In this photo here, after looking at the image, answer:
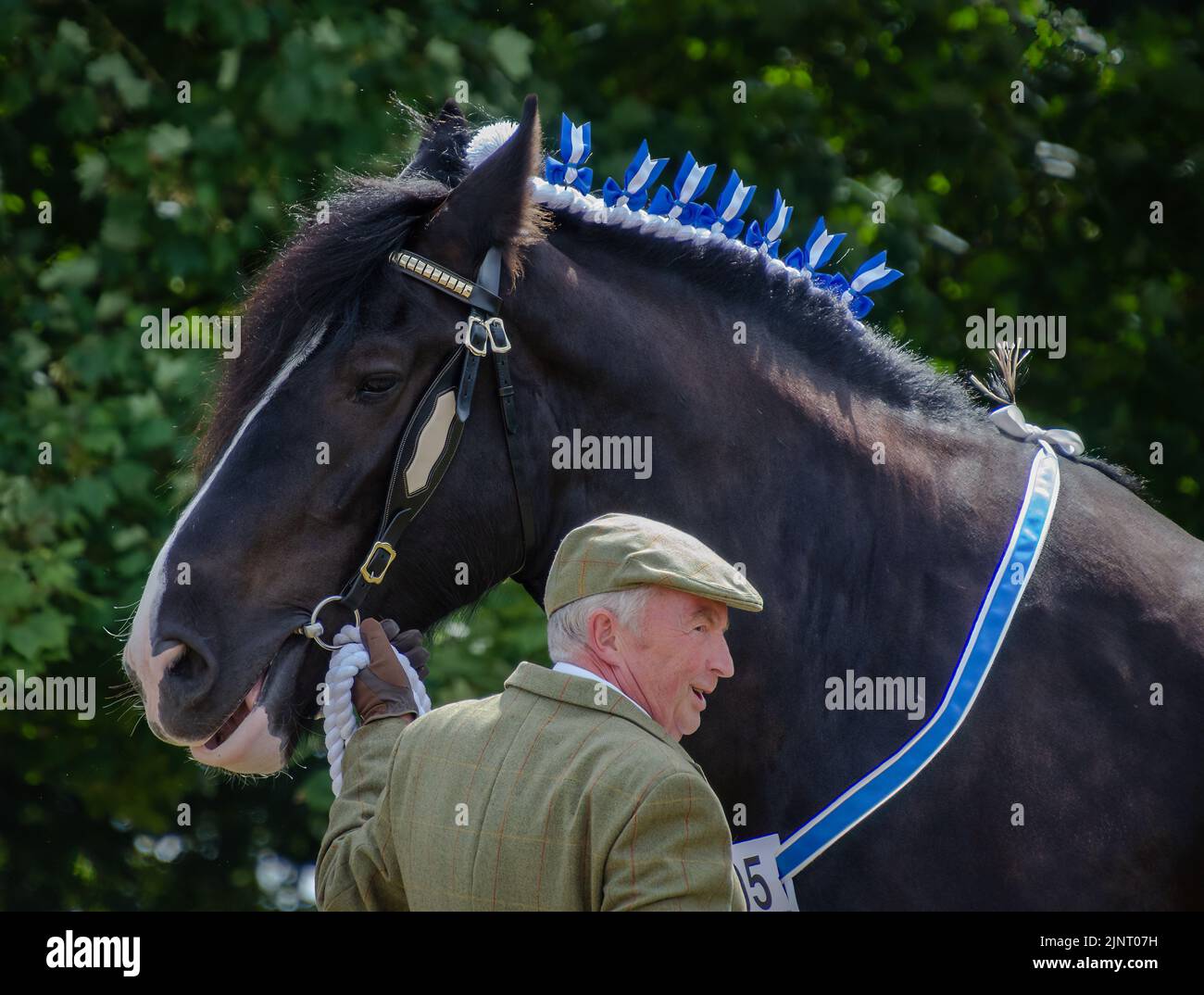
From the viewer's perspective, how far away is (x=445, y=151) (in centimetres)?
327

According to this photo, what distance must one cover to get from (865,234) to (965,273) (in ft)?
1.73

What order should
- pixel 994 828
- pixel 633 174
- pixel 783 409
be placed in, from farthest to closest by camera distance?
pixel 633 174, pixel 783 409, pixel 994 828

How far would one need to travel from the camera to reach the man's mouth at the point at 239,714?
280 cm

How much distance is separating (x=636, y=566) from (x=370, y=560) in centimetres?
82

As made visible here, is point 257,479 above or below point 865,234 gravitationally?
below

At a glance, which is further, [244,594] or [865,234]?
[865,234]

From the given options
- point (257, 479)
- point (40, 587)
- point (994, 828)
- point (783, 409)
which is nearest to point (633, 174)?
point (783, 409)

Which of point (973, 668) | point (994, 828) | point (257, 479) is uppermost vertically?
point (257, 479)

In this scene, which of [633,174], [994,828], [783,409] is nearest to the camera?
[994,828]

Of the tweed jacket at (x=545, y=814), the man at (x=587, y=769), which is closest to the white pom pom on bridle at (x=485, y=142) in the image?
the man at (x=587, y=769)

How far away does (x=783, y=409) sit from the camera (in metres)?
2.97

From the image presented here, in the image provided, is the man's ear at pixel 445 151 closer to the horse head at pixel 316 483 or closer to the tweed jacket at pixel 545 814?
the horse head at pixel 316 483

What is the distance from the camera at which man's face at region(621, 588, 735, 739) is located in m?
2.21

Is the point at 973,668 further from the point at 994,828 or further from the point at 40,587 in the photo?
the point at 40,587
